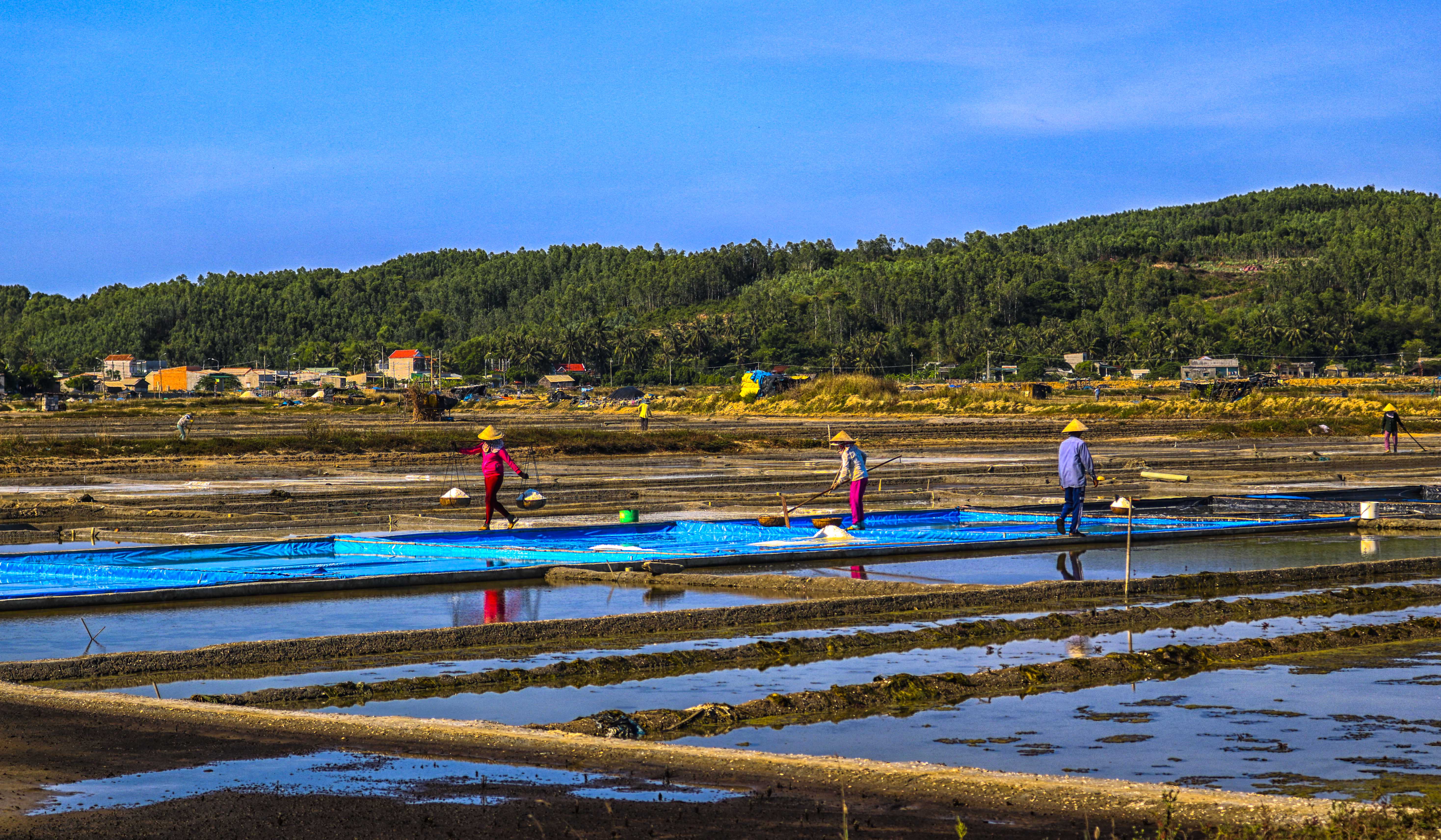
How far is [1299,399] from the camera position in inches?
2785

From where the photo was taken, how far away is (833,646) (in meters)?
11.5

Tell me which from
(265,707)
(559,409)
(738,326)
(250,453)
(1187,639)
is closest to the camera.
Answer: (265,707)

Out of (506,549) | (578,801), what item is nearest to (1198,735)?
(578,801)

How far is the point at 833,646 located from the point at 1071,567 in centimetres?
640

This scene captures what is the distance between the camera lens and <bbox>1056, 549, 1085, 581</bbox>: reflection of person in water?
618 inches

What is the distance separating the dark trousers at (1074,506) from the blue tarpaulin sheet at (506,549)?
2.23 feet

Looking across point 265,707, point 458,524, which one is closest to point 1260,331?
point 458,524

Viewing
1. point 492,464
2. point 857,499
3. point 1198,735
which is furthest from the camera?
point 492,464

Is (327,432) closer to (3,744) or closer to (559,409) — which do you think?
(3,744)

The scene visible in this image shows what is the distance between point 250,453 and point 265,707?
33.6 metres

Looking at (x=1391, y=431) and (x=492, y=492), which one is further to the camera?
(x=1391, y=431)

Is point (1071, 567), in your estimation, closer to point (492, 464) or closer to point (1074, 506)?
point (1074, 506)

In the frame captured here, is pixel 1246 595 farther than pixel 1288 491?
No

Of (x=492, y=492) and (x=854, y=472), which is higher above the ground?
(x=854, y=472)
